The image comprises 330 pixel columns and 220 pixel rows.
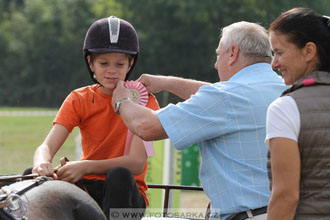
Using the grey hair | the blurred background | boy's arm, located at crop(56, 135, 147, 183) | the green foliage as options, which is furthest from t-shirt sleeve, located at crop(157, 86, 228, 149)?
the green foliage

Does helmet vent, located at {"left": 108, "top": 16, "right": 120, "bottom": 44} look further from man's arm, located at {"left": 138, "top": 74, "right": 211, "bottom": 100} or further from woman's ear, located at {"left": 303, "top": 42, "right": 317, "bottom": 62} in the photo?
woman's ear, located at {"left": 303, "top": 42, "right": 317, "bottom": 62}

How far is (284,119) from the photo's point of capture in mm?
2023

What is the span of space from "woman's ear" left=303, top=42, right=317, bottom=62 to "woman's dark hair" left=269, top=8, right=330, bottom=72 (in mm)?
12

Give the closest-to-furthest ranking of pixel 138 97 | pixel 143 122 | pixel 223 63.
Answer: pixel 143 122
pixel 223 63
pixel 138 97

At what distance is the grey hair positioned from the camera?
2.69 metres

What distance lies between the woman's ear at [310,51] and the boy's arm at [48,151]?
1.26 meters

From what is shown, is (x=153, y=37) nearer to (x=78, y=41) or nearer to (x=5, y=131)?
(x=78, y=41)

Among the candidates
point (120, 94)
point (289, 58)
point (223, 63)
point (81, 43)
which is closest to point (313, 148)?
point (289, 58)

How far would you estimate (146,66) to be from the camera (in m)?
39.9

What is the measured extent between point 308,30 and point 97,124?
4.57 ft

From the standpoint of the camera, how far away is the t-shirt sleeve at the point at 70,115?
3.12 m

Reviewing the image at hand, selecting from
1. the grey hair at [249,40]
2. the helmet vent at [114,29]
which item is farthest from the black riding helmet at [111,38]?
the grey hair at [249,40]

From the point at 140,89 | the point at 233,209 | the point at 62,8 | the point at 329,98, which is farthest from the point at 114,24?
the point at 62,8

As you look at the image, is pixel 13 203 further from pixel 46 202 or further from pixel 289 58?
pixel 289 58
